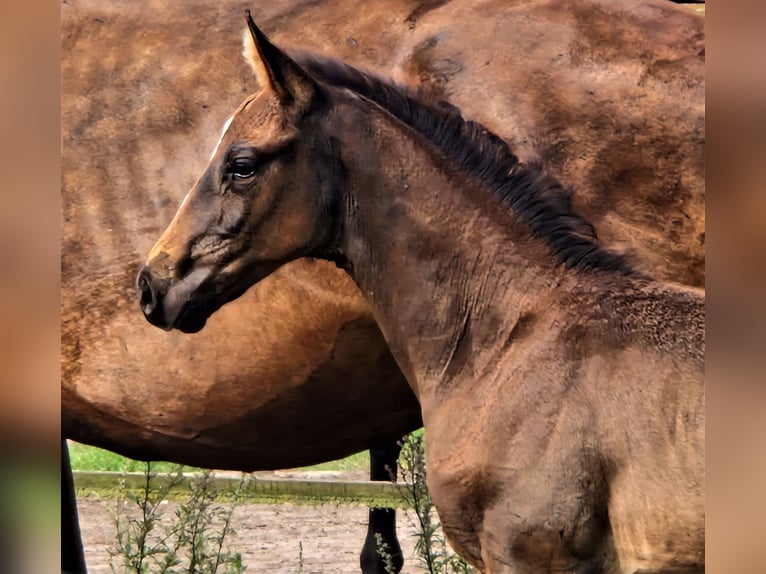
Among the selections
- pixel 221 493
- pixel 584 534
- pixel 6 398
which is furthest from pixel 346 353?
pixel 6 398

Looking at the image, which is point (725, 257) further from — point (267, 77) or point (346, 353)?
point (346, 353)

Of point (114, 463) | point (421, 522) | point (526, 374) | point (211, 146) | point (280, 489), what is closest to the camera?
point (526, 374)

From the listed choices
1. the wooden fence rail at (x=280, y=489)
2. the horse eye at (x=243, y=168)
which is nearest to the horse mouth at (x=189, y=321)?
the horse eye at (x=243, y=168)

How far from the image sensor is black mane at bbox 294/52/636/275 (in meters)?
2.38

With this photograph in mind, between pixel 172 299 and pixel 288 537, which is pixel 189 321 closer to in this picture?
pixel 172 299

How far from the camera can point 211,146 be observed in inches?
127

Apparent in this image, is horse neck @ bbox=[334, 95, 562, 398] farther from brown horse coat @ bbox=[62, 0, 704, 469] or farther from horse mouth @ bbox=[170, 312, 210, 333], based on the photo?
brown horse coat @ bbox=[62, 0, 704, 469]

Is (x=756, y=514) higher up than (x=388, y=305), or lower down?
lower down

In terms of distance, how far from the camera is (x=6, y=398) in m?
0.73

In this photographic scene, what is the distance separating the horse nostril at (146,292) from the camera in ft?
7.99

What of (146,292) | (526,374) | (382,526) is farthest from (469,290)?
(382,526)

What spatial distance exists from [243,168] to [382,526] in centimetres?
246

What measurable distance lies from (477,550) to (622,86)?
4.35ft

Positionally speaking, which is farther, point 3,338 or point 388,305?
point 388,305
